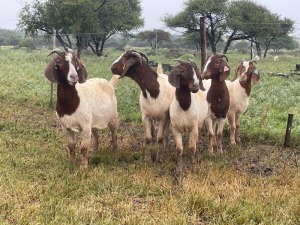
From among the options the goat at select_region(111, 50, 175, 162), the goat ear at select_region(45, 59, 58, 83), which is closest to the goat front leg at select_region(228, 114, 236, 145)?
the goat at select_region(111, 50, 175, 162)

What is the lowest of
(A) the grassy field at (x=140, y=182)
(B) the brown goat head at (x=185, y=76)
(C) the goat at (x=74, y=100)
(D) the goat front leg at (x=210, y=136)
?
(A) the grassy field at (x=140, y=182)

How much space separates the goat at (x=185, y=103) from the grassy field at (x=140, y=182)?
0.63 m

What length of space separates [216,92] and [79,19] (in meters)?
24.9

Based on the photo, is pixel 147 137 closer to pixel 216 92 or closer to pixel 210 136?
pixel 210 136

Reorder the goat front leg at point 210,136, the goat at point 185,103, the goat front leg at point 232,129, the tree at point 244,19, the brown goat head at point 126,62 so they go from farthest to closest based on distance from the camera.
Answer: the tree at point 244,19, the goat front leg at point 232,129, the goat front leg at point 210,136, the brown goat head at point 126,62, the goat at point 185,103

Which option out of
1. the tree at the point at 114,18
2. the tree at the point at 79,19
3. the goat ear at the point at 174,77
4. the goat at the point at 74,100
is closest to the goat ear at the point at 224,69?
the goat ear at the point at 174,77

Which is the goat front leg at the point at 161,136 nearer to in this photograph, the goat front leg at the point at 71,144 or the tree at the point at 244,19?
the goat front leg at the point at 71,144

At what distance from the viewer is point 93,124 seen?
7.31 meters

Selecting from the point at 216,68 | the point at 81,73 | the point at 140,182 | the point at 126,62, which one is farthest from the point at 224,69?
the point at 140,182

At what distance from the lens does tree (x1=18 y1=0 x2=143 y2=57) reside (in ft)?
101

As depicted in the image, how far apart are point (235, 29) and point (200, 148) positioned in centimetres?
3006

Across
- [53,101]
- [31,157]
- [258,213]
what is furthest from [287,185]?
[53,101]

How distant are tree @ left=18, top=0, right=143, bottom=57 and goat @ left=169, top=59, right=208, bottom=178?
23.0 meters

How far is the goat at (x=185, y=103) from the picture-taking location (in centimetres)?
654
